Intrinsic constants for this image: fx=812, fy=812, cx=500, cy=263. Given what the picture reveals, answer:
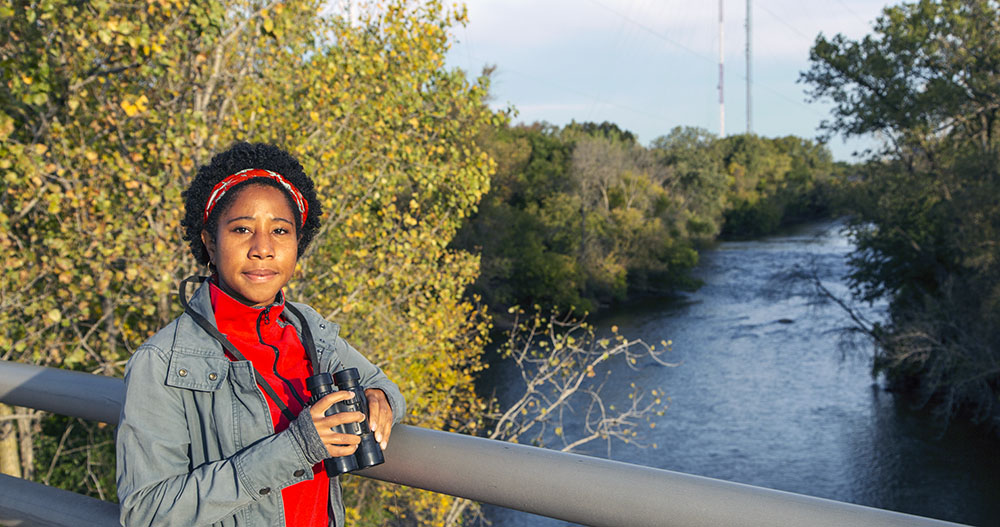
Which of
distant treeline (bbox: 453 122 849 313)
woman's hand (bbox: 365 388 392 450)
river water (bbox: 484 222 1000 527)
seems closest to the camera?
woman's hand (bbox: 365 388 392 450)

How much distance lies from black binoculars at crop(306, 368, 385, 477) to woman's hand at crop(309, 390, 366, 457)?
0.04 ft

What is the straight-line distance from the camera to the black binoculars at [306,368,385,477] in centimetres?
140

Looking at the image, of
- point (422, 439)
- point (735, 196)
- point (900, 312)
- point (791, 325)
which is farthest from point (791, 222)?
point (422, 439)

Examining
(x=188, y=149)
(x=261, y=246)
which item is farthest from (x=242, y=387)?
(x=188, y=149)

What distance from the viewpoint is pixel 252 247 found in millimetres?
1599

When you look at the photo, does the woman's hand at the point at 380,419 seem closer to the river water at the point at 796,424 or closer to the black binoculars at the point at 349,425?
the black binoculars at the point at 349,425

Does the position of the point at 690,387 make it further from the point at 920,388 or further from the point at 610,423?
the point at 610,423

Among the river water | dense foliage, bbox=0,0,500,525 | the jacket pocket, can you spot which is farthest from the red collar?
the river water

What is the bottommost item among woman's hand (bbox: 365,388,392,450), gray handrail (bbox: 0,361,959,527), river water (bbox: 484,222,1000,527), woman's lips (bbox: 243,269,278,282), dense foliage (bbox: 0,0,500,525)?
river water (bbox: 484,222,1000,527)

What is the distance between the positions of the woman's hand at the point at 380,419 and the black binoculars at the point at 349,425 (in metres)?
0.03

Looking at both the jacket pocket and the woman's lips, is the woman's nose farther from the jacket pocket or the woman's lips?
the jacket pocket

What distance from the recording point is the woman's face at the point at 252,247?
5.24 ft

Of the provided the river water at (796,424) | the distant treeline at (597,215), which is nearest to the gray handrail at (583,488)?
the river water at (796,424)

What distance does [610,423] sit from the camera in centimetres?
697
